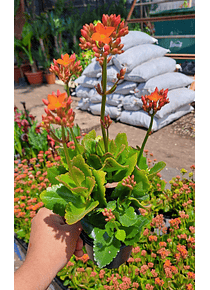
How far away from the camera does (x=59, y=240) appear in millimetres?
858

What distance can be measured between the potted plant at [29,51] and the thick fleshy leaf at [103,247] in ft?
21.6

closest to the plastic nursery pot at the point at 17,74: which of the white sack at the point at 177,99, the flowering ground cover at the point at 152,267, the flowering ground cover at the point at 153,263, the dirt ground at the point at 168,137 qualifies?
the dirt ground at the point at 168,137

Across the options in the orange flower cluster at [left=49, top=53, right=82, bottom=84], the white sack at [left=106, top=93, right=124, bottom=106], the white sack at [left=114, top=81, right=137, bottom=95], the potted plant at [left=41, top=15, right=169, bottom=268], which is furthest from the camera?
the white sack at [left=106, top=93, right=124, bottom=106]

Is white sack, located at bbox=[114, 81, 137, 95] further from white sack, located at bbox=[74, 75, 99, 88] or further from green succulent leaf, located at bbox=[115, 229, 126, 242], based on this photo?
green succulent leaf, located at bbox=[115, 229, 126, 242]

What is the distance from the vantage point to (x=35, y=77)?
6863 millimetres

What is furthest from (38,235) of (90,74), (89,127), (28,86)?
(28,86)

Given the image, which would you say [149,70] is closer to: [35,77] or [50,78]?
[50,78]

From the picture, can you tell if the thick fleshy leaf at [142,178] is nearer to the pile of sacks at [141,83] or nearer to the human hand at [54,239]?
the human hand at [54,239]

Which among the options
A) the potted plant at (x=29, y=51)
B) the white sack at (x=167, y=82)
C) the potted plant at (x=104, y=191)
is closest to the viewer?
the potted plant at (x=104, y=191)

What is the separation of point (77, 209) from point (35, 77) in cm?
681

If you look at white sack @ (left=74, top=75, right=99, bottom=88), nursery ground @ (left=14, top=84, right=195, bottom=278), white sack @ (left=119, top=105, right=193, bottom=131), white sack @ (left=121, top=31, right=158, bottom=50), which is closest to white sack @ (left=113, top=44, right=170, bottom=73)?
white sack @ (left=121, top=31, right=158, bottom=50)

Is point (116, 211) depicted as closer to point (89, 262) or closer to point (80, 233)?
point (80, 233)

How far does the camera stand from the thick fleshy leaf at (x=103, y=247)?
0.71 metres

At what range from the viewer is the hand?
781mm
